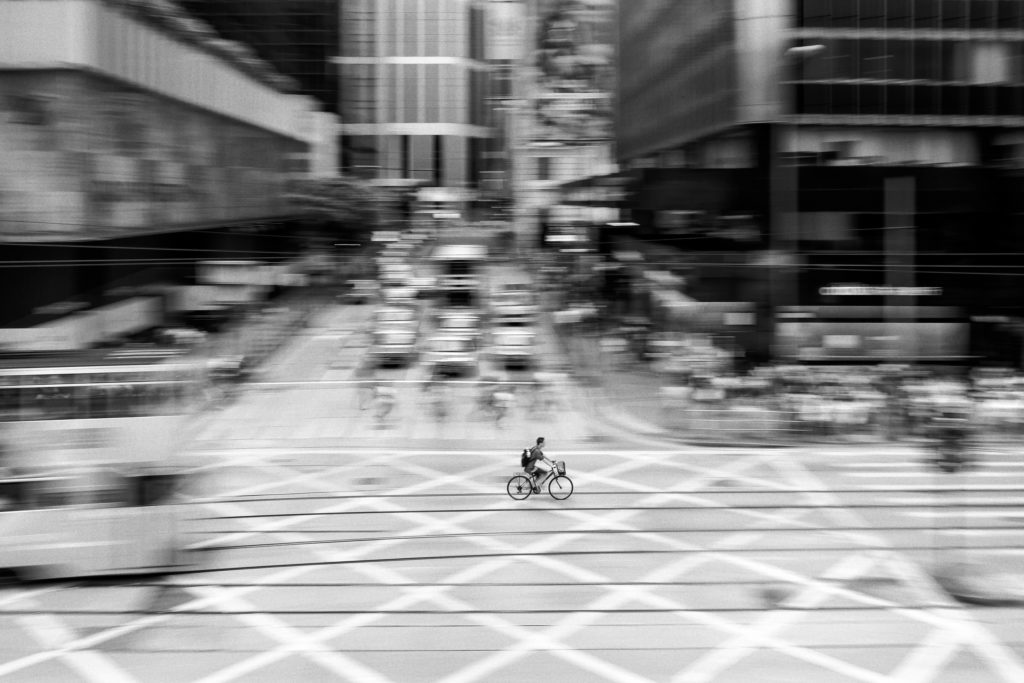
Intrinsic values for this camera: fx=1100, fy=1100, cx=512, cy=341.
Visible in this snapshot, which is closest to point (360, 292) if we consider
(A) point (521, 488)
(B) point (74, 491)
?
(A) point (521, 488)

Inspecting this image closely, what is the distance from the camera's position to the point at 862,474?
62.9 feet

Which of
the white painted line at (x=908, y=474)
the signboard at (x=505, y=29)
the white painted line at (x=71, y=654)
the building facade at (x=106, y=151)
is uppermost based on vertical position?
the signboard at (x=505, y=29)

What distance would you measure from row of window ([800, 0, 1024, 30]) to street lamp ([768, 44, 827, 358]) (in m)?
1.13

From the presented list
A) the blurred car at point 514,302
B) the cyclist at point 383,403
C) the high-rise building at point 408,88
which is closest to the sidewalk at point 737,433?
the cyclist at point 383,403

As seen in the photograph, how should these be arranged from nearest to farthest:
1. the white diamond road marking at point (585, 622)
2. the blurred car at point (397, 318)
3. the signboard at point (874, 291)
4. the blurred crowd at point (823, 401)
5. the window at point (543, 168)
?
the white diamond road marking at point (585, 622) → the blurred crowd at point (823, 401) → the signboard at point (874, 291) → the blurred car at point (397, 318) → the window at point (543, 168)

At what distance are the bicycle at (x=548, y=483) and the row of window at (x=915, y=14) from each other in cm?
2078

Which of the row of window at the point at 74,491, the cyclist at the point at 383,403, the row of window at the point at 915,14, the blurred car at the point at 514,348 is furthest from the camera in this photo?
the row of window at the point at 915,14

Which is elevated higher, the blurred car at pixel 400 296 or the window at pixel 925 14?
the window at pixel 925 14

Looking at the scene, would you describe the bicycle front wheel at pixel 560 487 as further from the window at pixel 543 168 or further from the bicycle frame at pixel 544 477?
the window at pixel 543 168

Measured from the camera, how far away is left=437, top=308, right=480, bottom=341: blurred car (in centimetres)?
3359

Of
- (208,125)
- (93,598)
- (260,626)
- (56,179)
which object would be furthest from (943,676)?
(208,125)

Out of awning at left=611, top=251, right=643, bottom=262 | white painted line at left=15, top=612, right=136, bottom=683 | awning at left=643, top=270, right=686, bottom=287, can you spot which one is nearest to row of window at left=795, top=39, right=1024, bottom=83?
awning at left=643, top=270, right=686, bottom=287

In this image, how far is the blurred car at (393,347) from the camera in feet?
105

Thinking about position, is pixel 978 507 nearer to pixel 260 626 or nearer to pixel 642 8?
pixel 260 626
